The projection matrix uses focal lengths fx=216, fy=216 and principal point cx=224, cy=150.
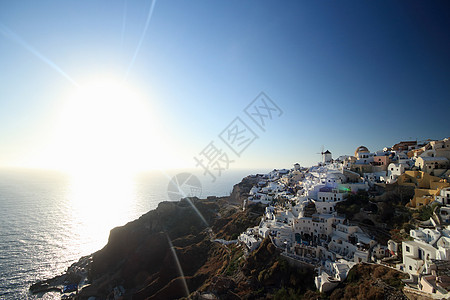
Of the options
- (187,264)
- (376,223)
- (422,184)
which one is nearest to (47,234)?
(187,264)

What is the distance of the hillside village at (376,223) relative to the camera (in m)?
15.2

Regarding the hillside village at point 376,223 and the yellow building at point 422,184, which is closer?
the hillside village at point 376,223

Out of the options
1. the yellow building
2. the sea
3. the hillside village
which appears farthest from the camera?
the sea

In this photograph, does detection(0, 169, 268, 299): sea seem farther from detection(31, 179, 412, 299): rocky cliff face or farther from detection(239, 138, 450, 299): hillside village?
detection(239, 138, 450, 299): hillside village

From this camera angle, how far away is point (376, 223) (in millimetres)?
22469

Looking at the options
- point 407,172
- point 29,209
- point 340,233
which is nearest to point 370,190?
point 407,172

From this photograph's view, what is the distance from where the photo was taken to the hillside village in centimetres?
1522

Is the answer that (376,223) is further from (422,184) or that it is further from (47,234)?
(47,234)

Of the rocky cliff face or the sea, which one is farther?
the sea

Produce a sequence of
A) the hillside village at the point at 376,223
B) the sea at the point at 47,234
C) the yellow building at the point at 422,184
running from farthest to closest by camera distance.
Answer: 1. the sea at the point at 47,234
2. the yellow building at the point at 422,184
3. the hillside village at the point at 376,223

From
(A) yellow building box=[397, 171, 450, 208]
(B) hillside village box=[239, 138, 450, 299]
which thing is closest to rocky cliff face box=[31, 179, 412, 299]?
(B) hillside village box=[239, 138, 450, 299]

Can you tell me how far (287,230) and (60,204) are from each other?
9830 cm

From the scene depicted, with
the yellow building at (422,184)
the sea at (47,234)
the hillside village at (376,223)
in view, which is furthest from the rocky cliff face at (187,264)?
the yellow building at (422,184)

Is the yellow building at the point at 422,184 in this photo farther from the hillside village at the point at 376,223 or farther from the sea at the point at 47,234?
the sea at the point at 47,234
